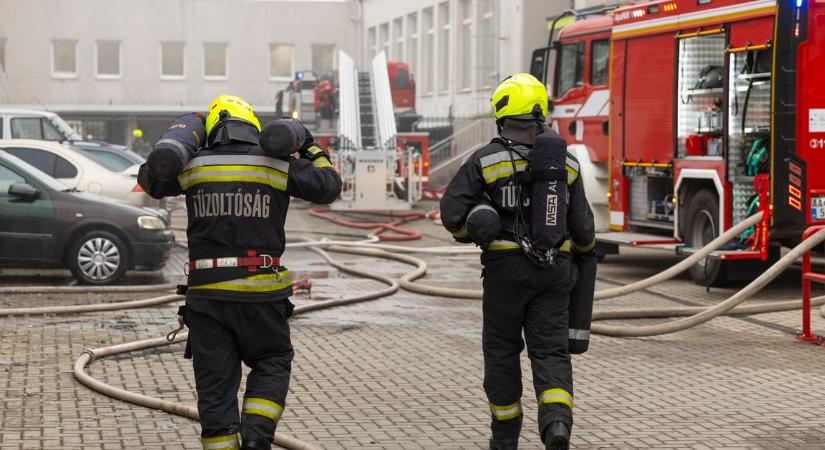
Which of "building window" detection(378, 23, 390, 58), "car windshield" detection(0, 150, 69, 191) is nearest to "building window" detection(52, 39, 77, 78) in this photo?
"building window" detection(378, 23, 390, 58)

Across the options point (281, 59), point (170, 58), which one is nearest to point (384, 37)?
point (281, 59)

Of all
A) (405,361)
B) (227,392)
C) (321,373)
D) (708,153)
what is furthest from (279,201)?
(708,153)

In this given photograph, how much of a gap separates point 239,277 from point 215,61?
177 ft

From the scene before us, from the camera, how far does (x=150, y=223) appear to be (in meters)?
14.8

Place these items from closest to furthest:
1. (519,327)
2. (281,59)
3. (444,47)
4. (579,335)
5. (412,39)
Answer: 1. (519,327)
2. (579,335)
3. (444,47)
4. (412,39)
5. (281,59)

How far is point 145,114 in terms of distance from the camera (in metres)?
57.4

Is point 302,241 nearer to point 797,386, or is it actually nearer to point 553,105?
point 553,105

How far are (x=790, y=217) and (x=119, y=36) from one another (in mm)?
47315

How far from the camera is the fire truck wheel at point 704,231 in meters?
14.3

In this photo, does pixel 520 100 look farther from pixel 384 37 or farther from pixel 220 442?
pixel 384 37

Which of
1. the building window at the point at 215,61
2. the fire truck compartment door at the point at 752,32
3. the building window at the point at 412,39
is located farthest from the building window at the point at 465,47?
the fire truck compartment door at the point at 752,32

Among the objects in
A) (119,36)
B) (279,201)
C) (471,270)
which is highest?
(119,36)

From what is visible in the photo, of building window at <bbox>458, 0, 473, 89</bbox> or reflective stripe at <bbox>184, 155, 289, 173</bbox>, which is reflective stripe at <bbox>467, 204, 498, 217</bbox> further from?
building window at <bbox>458, 0, 473, 89</bbox>

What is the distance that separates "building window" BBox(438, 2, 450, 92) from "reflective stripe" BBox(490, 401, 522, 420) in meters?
39.1
